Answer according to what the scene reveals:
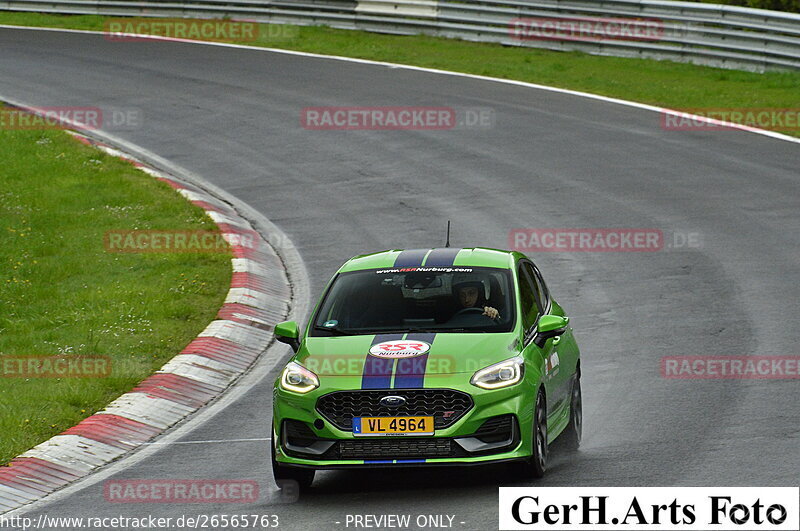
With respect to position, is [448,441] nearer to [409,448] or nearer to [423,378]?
[409,448]

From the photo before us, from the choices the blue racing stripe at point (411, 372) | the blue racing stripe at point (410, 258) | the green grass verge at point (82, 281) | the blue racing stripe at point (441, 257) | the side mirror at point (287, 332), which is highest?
the blue racing stripe at point (441, 257)

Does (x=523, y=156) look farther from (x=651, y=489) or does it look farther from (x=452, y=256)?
(x=651, y=489)

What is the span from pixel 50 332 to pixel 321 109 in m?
12.4

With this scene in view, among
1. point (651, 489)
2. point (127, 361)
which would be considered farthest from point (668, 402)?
point (127, 361)

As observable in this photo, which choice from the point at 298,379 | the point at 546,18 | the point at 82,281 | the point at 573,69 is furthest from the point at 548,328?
the point at 546,18

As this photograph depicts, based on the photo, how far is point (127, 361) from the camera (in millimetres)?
13102

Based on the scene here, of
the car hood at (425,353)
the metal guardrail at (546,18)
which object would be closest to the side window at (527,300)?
the car hood at (425,353)

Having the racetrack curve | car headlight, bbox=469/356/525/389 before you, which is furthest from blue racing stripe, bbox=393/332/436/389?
the racetrack curve

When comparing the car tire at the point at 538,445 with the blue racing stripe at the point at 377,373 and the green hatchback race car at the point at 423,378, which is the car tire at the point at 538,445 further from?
the blue racing stripe at the point at 377,373

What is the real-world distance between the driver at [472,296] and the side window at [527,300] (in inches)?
9.1

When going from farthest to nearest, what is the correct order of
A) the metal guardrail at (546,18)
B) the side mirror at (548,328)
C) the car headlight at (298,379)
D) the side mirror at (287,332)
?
the metal guardrail at (546,18), the side mirror at (287,332), the side mirror at (548,328), the car headlight at (298,379)

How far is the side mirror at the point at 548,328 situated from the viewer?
10.0 meters

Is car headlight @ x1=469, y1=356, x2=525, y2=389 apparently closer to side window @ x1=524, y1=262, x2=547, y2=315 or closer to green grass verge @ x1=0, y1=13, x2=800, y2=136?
side window @ x1=524, y1=262, x2=547, y2=315

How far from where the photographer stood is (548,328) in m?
10.0
